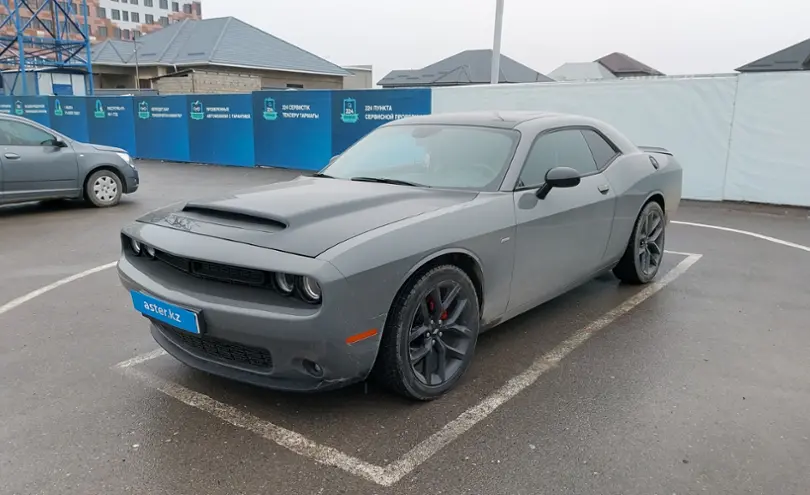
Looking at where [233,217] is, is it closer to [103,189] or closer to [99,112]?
[103,189]

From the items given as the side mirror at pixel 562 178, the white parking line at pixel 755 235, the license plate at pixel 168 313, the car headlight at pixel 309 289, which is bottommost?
the white parking line at pixel 755 235

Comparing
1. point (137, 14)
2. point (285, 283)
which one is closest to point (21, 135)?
point (285, 283)

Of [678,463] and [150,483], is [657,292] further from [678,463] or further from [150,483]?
[150,483]

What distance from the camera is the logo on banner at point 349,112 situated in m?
14.0

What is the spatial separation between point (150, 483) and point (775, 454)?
9.12 feet

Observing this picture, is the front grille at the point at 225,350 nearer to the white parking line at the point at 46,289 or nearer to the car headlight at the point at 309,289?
the car headlight at the point at 309,289

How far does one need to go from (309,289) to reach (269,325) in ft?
0.79

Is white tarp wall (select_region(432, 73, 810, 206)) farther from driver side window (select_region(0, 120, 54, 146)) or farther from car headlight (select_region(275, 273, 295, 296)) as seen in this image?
car headlight (select_region(275, 273, 295, 296))

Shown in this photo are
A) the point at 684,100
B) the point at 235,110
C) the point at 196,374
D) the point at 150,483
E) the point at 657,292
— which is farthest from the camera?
the point at 235,110

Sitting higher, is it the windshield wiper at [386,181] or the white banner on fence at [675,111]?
the white banner on fence at [675,111]

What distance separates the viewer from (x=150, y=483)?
2.58 meters

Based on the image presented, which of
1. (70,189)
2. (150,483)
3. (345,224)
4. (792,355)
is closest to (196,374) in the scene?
(150,483)

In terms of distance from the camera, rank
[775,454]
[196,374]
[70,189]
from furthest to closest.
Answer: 1. [70,189]
2. [196,374]
3. [775,454]

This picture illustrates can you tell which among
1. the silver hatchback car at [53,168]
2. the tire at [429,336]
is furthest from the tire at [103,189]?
the tire at [429,336]
